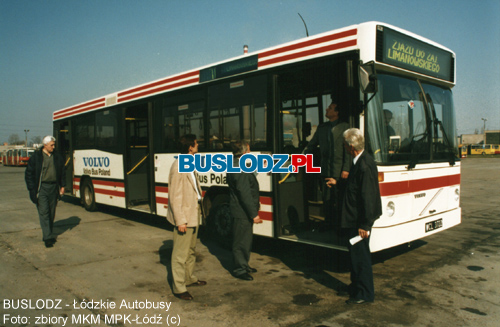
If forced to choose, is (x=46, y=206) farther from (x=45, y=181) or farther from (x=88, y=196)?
(x=88, y=196)

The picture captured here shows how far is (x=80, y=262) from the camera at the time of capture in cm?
623

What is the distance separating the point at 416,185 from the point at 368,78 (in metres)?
1.73

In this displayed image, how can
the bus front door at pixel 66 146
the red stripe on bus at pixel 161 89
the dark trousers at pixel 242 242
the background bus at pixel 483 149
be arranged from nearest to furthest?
the dark trousers at pixel 242 242 < the red stripe on bus at pixel 161 89 < the bus front door at pixel 66 146 < the background bus at pixel 483 149

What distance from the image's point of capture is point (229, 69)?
22.6 feet

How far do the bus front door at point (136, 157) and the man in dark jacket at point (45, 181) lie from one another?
7.70ft

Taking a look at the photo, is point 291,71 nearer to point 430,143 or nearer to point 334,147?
point 334,147

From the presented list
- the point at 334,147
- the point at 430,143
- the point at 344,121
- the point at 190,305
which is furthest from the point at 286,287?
the point at 430,143

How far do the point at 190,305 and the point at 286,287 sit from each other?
1274 millimetres

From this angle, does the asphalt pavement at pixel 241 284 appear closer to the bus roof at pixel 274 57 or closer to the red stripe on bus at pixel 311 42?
the bus roof at pixel 274 57

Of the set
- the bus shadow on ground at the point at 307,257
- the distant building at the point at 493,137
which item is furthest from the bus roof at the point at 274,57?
the distant building at the point at 493,137

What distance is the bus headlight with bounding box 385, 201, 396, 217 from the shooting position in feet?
16.5

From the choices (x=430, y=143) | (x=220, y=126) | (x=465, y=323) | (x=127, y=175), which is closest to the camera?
(x=465, y=323)

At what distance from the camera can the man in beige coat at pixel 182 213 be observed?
461cm

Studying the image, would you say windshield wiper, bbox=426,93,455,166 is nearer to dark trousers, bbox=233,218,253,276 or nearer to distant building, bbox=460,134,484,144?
dark trousers, bbox=233,218,253,276
